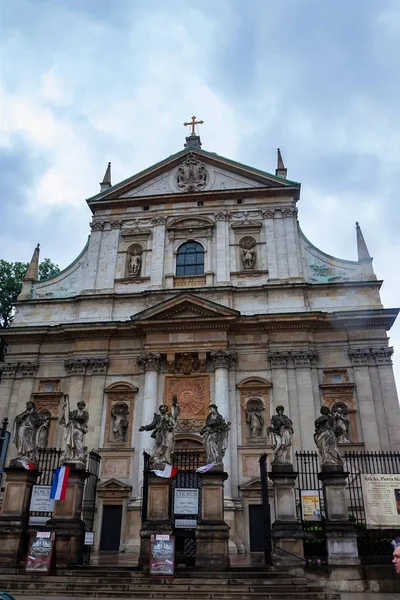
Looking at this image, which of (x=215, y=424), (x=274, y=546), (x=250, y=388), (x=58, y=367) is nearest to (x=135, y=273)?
(x=58, y=367)

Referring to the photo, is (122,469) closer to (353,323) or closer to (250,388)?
(250,388)

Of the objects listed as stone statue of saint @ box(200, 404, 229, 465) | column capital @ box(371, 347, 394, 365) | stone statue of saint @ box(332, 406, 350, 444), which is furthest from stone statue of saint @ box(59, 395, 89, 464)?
column capital @ box(371, 347, 394, 365)

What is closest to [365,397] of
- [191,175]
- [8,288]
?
[191,175]

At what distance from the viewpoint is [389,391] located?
64.1 ft

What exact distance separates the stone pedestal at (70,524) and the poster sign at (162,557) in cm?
256

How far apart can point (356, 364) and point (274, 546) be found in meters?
10.3

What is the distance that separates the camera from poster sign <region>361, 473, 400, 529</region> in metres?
12.5

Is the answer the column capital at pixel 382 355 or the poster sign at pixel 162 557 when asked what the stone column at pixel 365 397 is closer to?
the column capital at pixel 382 355

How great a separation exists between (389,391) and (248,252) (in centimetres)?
868

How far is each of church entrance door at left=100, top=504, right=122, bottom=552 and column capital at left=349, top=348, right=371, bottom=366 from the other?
35.3 feet

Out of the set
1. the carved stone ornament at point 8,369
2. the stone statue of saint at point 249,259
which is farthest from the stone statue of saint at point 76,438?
the stone statue of saint at point 249,259

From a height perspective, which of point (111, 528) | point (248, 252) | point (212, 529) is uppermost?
point (248, 252)

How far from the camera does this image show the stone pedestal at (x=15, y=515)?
12.2 metres

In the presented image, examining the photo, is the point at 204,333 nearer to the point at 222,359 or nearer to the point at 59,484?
the point at 222,359
